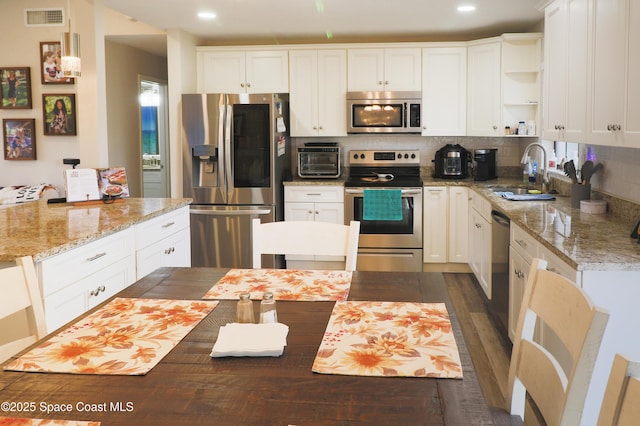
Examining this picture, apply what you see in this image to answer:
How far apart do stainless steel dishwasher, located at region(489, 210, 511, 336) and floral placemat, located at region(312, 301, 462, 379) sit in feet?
7.53

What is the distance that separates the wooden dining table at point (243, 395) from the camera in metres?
1.20

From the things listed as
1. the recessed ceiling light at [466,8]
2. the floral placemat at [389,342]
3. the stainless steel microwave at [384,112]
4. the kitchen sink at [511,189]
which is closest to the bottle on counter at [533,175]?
the kitchen sink at [511,189]

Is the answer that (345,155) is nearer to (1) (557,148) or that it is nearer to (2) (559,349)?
(1) (557,148)

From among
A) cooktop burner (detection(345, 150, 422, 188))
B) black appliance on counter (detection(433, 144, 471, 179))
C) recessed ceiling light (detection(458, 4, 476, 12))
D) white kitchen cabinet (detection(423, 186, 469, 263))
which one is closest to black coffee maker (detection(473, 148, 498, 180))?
black appliance on counter (detection(433, 144, 471, 179))

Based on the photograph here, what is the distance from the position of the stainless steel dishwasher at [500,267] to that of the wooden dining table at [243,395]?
260 centimetres

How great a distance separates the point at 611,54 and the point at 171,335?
2.46m

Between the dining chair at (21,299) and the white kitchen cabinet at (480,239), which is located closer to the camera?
the dining chair at (21,299)

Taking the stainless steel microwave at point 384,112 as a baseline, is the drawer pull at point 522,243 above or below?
below

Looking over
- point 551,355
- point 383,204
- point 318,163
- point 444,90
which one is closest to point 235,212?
point 318,163

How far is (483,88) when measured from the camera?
6.08m

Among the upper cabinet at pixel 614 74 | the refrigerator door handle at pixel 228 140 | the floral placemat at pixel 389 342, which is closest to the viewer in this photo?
the floral placemat at pixel 389 342

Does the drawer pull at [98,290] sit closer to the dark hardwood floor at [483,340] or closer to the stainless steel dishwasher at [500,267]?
the dark hardwood floor at [483,340]

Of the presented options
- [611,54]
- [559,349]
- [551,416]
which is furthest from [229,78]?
[551,416]

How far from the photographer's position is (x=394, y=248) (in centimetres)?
609
